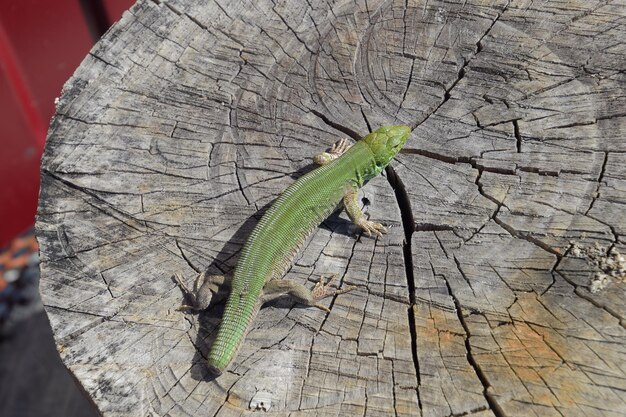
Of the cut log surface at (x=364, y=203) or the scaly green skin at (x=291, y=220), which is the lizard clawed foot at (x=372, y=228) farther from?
the scaly green skin at (x=291, y=220)

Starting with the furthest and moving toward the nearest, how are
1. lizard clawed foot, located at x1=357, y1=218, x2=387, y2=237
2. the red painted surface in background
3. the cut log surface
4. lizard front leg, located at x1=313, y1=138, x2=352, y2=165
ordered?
the red painted surface in background → lizard front leg, located at x1=313, y1=138, x2=352, y2=165 → lizard clawed foot, located at x1=357, y1=218, x2=387, y2=237 → the cut log surface

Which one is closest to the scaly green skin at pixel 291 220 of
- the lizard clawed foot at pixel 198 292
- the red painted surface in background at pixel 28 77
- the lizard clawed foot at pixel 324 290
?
the lizard clawed foot at pixel 198 292

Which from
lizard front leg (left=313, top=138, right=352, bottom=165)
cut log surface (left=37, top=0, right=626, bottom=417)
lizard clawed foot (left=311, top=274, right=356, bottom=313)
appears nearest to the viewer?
cut log surface (left=37, top=0, right=626, bottom=417)

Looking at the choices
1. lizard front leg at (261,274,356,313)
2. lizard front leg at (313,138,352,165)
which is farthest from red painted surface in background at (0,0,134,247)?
lizard front leg at (261,274,356,313)

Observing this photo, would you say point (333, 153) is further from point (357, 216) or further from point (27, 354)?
point (27, 354)

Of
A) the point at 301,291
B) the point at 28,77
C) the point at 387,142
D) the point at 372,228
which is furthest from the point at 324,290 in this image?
the point at 28,77

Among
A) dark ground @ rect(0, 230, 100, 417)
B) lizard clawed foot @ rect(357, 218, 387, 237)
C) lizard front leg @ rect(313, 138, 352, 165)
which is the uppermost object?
lizard front leg @ rect(313, 138, 352, 165)

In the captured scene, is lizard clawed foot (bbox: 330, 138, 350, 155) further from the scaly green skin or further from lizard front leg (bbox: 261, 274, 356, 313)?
lizard front leg (bbox: 261, 274, 356, 313)
